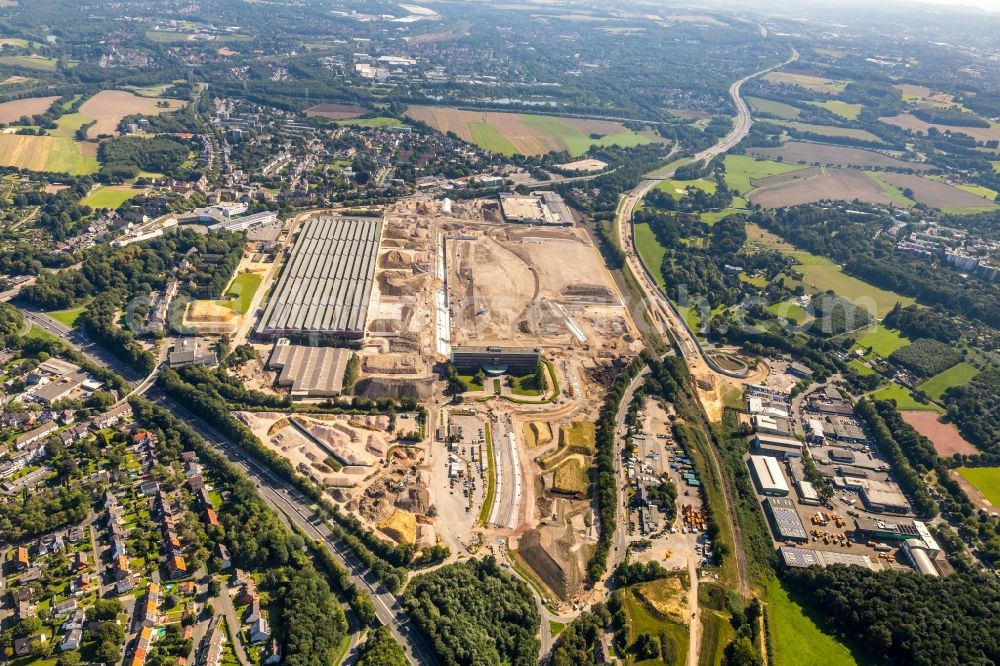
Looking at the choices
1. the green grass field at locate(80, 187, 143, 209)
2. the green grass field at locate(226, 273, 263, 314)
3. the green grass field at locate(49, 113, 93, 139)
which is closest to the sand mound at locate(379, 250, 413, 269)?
the green grass field at locate(226, 273, 263, 314)

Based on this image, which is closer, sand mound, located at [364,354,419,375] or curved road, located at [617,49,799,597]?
curved road, located at [617,49,799,597]

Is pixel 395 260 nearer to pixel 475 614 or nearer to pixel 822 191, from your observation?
pixel 475 614

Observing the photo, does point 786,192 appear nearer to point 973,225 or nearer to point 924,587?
point 973,225

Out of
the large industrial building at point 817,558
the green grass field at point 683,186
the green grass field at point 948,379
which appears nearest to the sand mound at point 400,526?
the large industrial building at point 817,558

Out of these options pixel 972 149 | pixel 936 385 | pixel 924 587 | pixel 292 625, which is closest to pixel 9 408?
pixel 292 625

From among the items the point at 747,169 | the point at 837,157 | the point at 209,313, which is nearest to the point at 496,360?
the point at 209,313

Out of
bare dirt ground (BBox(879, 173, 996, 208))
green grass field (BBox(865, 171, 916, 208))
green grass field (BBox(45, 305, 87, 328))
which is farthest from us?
green grass field (BBox(865, 171, 916, 208))

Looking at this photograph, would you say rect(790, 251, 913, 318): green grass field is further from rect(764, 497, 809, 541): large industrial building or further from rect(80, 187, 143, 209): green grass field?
rect(80, 187, 143, 209): green grass field
